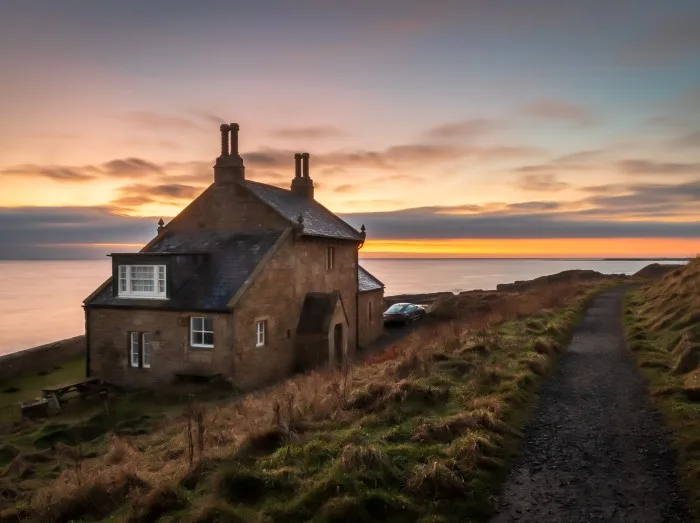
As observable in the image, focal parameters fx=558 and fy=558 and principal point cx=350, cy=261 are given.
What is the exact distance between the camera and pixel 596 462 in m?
10.1

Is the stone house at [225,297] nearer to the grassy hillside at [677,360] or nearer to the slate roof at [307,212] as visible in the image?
the slate roof at [307,212]

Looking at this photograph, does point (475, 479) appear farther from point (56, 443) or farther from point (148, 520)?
point (56, 443)

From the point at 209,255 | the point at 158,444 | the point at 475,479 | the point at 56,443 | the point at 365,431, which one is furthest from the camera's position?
the point at 209,255

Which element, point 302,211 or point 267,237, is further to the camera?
point 302,211

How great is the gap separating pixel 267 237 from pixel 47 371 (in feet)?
46.0

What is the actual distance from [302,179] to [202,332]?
15451 millimetres

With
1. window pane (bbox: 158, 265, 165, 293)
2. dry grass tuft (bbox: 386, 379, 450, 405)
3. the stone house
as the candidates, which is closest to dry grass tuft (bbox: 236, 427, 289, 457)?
dry grass tuft (bbox: 386, 379, 450, 405)

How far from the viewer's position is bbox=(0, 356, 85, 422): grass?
22.6m

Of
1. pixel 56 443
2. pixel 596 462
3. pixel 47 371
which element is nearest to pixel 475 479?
pixel 596 462

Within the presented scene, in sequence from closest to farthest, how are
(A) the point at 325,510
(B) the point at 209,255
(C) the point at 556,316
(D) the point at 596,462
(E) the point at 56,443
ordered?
1. (A) the point at 325,510
2. (D) the point at 596,462
3. (E) the point at 56,443
4. (B) the point at 209,255
5. (C) the point at 556,316

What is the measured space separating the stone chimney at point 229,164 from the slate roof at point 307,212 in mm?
803

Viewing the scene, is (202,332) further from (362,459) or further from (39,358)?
(362,459)

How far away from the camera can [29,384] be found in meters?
27.1

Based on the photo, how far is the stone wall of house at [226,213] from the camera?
27953 millimetres
